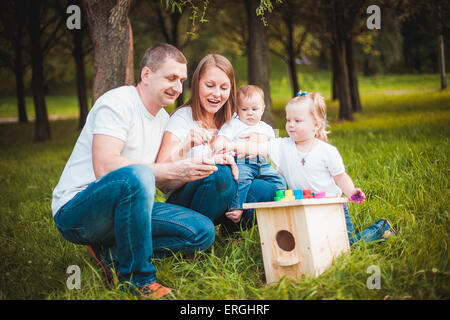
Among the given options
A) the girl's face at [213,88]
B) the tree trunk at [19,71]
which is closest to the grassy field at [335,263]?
the girl's face at [213,88]

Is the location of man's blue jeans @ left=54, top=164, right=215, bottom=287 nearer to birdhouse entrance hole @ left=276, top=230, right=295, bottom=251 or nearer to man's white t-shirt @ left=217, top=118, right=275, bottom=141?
birdhouse entrance hole @ left=276, top=230, right=295, bottom=251

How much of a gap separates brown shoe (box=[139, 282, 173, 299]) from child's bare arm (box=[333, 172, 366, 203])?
1298mm

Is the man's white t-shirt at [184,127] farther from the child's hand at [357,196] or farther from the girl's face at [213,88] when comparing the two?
the child's hand at [357,196]

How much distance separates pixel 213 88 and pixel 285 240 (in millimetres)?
1193

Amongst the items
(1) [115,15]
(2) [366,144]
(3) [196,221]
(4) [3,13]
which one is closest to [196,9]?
(1) [115,15]

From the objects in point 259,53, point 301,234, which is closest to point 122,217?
point 301,234

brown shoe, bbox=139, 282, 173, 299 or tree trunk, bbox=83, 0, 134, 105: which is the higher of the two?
tree trunk, bbox=83, 0, 134, 105

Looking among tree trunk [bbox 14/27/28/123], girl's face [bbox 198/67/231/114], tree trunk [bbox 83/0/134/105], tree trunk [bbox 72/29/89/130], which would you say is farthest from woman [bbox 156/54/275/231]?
tree trunk [bbox 14/27/28/123]

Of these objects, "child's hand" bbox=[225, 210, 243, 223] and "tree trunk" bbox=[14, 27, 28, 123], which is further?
"tree trunk" bbox=[14, 27, 28, 123]

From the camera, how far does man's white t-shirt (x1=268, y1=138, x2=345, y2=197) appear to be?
2.78m
